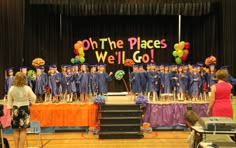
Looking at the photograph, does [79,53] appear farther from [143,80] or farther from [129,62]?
[143,80]

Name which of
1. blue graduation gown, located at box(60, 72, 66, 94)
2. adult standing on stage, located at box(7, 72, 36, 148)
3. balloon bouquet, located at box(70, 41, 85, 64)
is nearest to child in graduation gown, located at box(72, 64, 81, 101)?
blue graduation gown, located at box(60, 72, 66, 94)

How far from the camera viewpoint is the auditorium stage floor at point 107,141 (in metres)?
7.93

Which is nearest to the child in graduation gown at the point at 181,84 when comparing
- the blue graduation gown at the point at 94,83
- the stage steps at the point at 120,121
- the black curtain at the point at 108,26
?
the stage steps at the point at 120,121

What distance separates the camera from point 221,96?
5477 millimetres

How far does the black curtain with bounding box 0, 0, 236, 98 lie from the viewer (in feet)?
35.7

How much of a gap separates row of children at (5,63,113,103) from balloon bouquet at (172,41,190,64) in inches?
139

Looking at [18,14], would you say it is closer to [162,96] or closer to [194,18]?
[162,96]

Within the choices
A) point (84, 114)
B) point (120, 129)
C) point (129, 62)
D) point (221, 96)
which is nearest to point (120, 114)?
point (120, 129)

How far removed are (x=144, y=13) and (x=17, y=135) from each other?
7.69m

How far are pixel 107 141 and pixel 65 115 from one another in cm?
161

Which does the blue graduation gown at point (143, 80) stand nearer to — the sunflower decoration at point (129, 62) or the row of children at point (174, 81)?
the row of children at point (174, 81)

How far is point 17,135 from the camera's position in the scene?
6.08m

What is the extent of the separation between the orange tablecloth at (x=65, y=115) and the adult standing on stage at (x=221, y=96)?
14.9 ft

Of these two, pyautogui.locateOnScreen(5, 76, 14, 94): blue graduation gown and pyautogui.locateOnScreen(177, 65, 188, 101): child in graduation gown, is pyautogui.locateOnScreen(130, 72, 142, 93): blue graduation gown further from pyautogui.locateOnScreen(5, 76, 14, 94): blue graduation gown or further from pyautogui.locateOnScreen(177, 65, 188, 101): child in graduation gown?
pyautogui.locateOnScreen(5, 76, 14, 94): blue graduation gown
